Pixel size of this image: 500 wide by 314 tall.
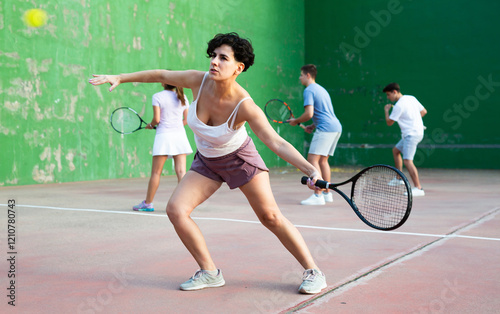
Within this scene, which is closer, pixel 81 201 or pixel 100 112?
pixel 81 201

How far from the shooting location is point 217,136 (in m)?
2.66

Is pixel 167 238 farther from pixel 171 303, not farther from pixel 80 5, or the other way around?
pixel 80 5

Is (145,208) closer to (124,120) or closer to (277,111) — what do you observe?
(124,120)

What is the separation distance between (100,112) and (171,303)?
7.56 metres

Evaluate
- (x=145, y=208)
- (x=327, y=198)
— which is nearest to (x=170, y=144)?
(x=145, y=208)

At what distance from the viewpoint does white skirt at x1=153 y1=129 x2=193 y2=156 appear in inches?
216

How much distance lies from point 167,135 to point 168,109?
25 cm

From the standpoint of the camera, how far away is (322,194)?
6.38 metres

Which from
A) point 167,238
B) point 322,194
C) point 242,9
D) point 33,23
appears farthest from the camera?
point 242,9

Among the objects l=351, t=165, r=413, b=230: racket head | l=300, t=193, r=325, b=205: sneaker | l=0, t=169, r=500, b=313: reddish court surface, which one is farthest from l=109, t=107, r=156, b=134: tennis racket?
l=351, t=165, r=413, b=230: racket head

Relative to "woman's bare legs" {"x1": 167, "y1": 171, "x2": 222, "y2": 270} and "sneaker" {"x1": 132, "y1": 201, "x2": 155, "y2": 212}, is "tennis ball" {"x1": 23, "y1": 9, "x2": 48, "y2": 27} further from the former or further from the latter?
"woman's bare legs" {"x1": 167, "y1": 171, "x2": 222, "y2": 270}

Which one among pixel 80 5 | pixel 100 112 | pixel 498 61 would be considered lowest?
pixel 100 112

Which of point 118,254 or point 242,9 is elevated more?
point 242,9

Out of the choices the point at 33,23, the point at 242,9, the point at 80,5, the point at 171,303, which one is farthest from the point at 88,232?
the point at 242,9
